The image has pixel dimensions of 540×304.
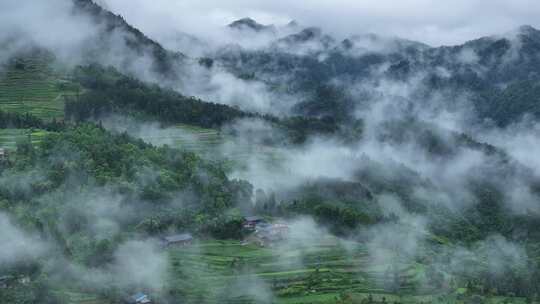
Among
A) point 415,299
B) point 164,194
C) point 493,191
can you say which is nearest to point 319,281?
point 415,299

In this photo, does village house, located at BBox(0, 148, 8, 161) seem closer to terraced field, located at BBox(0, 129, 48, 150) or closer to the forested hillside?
the forested hillside

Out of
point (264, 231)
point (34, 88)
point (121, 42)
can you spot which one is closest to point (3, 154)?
point (264, 231)

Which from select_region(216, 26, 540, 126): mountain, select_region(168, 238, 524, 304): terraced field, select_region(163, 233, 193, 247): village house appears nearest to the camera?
select_region(168, 238, 524, 304): terraced field

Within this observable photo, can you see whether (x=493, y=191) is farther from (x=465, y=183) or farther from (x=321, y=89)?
(x=321, y=89)

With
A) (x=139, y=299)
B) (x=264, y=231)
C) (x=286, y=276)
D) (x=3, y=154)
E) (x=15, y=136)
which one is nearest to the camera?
(x=139, y=299)

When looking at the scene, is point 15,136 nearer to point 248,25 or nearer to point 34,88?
point 34,88

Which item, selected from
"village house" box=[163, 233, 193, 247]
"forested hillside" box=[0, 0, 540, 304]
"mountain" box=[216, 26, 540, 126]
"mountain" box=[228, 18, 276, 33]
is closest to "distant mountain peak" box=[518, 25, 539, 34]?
"mountain" box=[216, 26, 540, 126]
